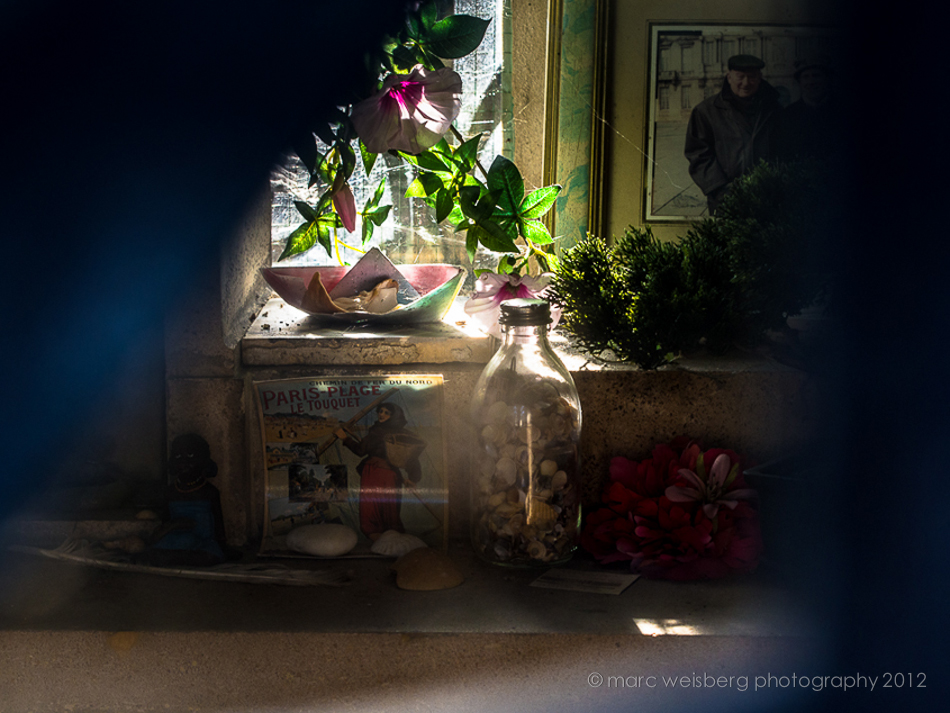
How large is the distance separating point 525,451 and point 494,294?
203 millimetres

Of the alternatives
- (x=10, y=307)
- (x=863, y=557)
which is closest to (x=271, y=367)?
(x=10, y=307)

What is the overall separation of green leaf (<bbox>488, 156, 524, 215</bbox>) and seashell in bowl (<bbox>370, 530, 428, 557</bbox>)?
391 millimetres

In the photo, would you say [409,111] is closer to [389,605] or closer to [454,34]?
[454,34]

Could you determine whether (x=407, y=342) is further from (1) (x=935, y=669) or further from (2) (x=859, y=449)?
(1) (x=935, y=669)

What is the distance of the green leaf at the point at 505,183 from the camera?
2.94ft

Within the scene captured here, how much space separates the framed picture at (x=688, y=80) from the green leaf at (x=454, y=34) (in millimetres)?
844

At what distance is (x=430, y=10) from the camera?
825 mm

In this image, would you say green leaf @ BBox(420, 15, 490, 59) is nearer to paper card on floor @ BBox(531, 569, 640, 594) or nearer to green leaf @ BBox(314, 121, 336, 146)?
green leaf @ BBox(314, 121, 336, 146)

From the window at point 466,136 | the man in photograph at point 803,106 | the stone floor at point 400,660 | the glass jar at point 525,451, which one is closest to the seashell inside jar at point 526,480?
the glass jar at point 525,451

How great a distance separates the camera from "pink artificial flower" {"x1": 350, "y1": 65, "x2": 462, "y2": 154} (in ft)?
2.70

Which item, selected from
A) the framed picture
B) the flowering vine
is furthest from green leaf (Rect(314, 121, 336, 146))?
the framed picture

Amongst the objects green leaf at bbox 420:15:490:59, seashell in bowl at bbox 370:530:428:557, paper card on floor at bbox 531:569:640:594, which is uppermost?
green leaf at bbox 420:15:490:59

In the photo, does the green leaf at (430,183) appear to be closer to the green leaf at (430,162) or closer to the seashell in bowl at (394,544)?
the green leaf at (430,162)

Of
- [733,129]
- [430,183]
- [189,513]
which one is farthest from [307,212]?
[733,129]
